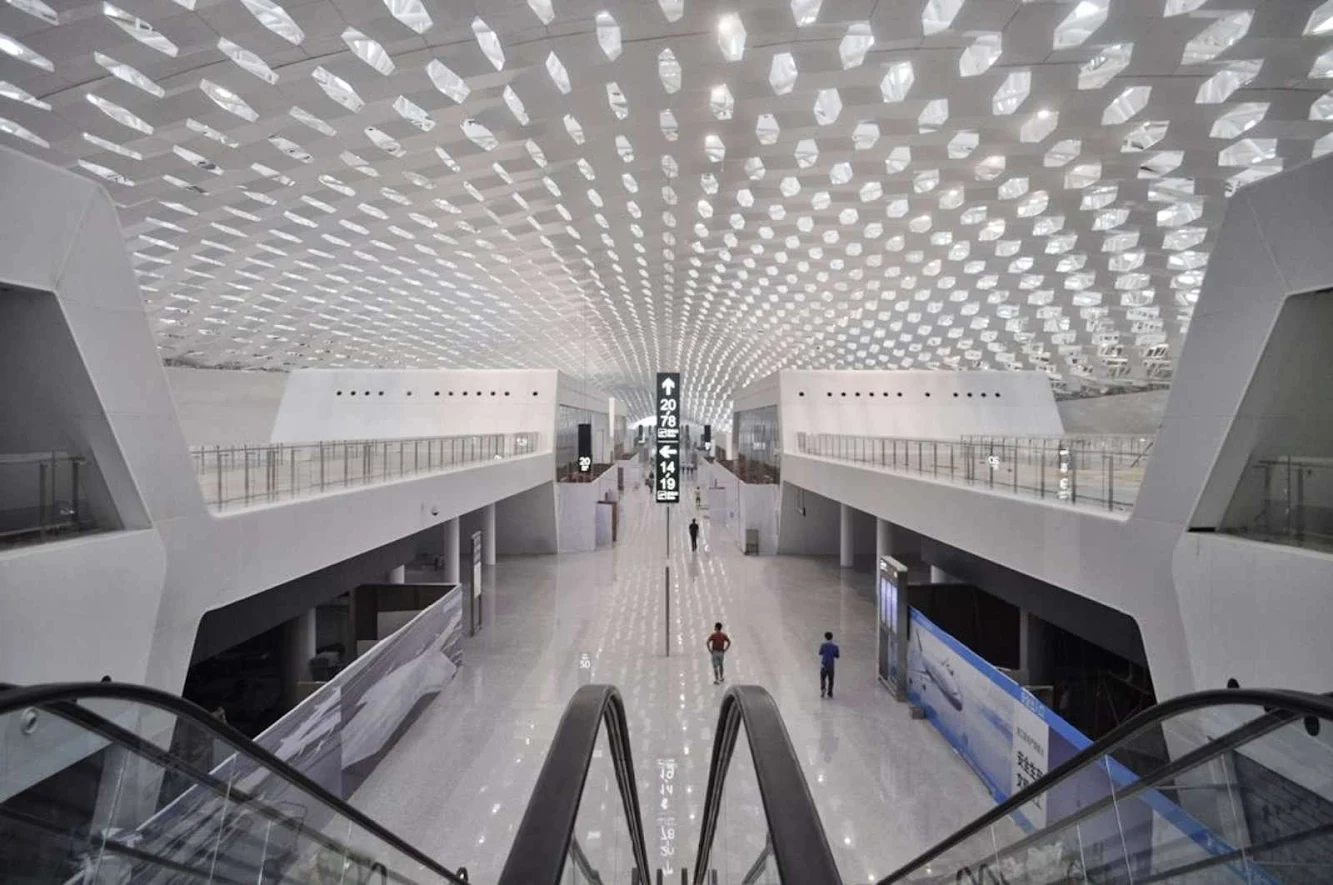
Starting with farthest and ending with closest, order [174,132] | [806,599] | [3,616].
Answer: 1. [806,599]
2. [174,132]
3. [3,616]

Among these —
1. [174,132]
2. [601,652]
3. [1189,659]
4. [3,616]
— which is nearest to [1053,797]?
[1189,659]

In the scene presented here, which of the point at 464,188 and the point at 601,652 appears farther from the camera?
the point at 464,188

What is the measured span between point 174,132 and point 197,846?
16221mm

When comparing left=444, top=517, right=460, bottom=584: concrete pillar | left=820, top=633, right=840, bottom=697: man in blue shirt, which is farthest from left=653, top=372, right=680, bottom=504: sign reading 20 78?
left=820, top=633, right=840, bottom=697: man in blue shirt

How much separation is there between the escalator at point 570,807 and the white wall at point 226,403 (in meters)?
34.7

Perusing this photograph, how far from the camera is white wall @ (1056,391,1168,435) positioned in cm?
3362

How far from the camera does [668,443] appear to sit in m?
20.5

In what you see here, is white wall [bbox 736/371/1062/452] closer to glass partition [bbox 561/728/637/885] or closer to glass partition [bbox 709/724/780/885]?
glass partition [bbox 709/724/780/885]

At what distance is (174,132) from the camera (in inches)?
575

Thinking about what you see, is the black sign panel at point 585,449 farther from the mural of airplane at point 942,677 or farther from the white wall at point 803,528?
the mural of airplane at point 942,677

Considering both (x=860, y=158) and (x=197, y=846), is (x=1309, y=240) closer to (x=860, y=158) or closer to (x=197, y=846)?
(x=197, y=846)

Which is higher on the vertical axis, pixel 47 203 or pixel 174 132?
pixel 174 132

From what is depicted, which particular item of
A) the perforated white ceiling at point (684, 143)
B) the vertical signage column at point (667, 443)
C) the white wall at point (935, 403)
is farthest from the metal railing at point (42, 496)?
the white wall at point (935, 403)

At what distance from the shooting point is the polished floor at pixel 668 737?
7.20 m
